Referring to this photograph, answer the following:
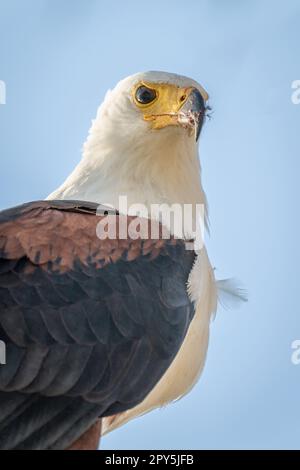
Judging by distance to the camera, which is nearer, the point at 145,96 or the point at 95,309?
the point at 95,309

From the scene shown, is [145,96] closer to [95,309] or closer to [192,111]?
[192,111]

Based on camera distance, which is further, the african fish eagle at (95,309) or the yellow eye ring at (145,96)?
the yellow eye ring at (145,96)

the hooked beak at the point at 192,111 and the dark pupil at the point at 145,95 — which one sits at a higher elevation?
the dark pupil at the point at 145,95

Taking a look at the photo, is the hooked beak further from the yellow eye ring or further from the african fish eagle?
the yellow eye ring

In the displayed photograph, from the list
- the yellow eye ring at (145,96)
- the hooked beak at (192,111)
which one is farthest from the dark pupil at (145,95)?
the hooked beak at (192,111)

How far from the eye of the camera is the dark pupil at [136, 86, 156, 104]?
11.1m

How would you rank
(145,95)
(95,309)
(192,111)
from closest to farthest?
1. (95,309)
2. (192,111)
3. (145,95)

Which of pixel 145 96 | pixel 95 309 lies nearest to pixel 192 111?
pixel 145 96

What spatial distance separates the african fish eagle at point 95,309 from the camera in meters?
9.01

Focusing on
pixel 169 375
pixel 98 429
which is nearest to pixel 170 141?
pixel 169 375

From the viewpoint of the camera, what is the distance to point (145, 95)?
1108 cm

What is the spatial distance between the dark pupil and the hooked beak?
0.97 feet

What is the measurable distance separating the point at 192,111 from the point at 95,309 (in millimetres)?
2198

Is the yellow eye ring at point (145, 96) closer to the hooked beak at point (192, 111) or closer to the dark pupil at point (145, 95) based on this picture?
the dark pupil at point (145, 95)
